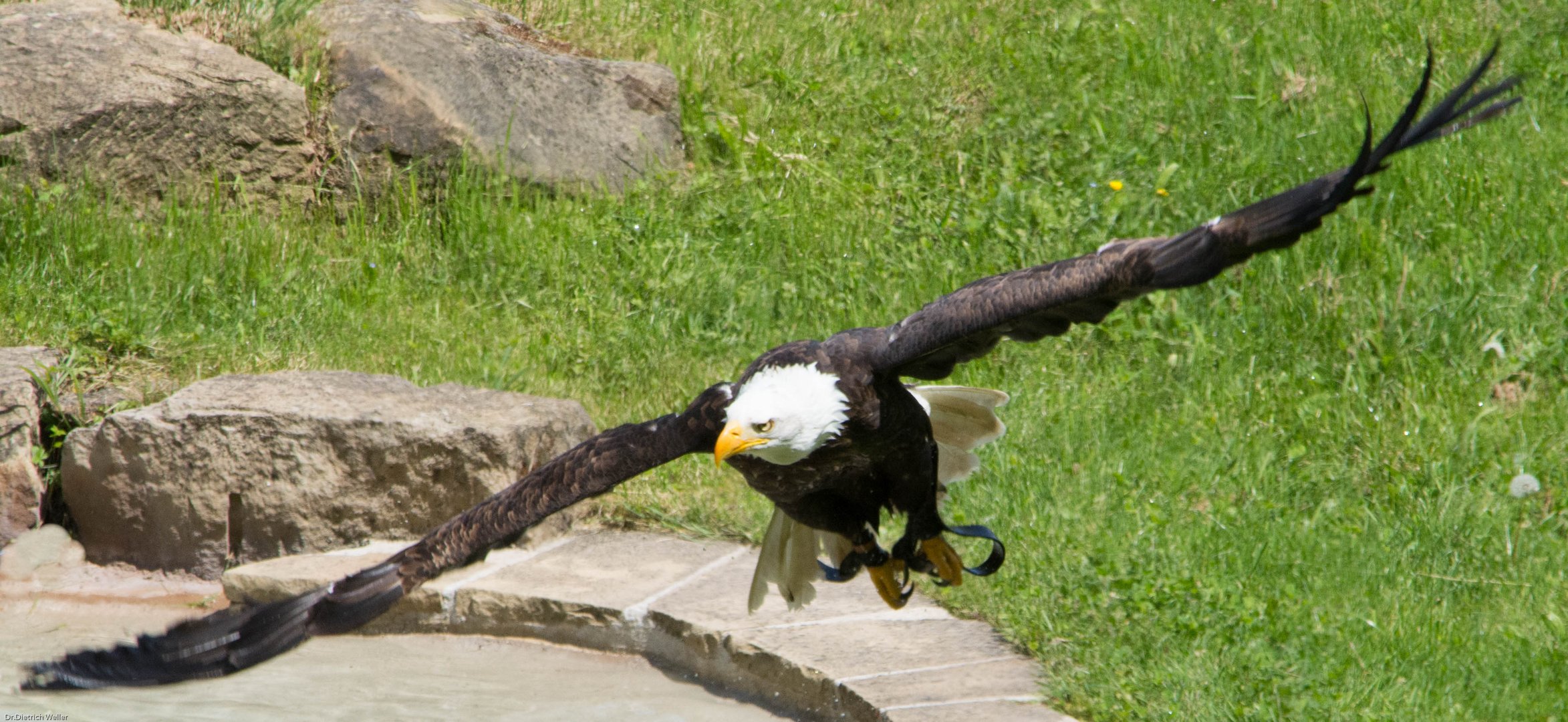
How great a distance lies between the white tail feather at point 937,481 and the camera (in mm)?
4480

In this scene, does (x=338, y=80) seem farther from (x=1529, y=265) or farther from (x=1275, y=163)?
(x=1529, y=265)

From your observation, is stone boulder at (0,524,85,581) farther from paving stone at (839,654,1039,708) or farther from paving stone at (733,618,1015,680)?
paving stone at (839,654,1039,708)

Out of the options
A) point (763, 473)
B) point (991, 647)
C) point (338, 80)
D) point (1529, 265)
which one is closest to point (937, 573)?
point (991, 647)

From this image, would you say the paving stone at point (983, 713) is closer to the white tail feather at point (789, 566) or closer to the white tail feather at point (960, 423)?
the white tail feather at point (789, 566)

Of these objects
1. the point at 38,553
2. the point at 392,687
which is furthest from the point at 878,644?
the point at 38,553

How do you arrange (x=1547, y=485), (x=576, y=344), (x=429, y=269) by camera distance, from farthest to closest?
(x=429, y=269), (x=576, y=344), (x=1547, y=485)

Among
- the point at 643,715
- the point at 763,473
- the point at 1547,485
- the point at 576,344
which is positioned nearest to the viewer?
the point at 763,473

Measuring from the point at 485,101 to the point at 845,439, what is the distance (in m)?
4.63

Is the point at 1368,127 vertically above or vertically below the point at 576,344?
above

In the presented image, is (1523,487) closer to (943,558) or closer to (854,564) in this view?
(943,558)

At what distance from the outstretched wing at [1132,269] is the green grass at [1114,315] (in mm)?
959

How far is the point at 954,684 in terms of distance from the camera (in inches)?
152

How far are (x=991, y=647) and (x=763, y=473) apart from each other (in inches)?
33.7

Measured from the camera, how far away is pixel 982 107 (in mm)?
7910
